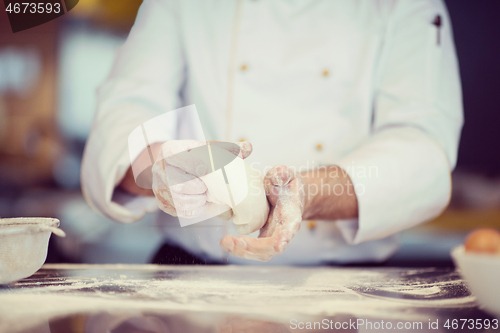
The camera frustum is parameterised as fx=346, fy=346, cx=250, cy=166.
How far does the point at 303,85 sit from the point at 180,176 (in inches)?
14.1

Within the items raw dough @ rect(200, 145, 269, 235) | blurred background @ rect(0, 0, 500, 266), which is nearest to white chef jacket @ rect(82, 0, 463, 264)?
raw dough @ rect(200, 145, 269, 235)

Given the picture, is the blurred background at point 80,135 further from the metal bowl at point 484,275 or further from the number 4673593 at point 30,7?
the metal bowl at point 484,275

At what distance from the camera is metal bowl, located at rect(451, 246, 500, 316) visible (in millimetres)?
322

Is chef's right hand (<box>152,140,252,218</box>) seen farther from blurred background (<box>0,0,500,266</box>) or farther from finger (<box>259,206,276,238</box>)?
blurred background (<box>0,0,500,266</box>)

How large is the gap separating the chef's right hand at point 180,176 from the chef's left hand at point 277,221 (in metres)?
0.06

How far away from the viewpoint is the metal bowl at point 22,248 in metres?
0.39

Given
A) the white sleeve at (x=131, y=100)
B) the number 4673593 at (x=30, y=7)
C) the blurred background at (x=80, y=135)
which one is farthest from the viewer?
the blurred background at (x=80, y=135)

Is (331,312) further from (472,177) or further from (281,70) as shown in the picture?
(472,177)

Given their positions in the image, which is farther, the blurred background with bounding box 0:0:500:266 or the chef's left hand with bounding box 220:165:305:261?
the blurred background with bounding box 0:0:500:266

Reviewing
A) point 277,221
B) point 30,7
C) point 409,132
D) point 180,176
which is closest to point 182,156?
point 180,176

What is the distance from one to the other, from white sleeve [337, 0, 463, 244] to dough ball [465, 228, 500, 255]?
22 centimetres

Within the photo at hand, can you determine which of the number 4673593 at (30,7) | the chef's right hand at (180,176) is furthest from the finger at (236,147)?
the number 4673593 at (30,7)

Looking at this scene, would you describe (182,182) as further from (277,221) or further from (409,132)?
(409,132)

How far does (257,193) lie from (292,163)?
0.79ft
